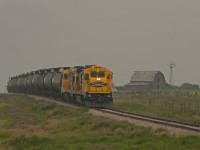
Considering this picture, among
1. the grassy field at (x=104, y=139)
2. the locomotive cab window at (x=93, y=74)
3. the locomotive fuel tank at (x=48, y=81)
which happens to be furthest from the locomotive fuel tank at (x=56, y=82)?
the grassy field at (x=104, y=139)

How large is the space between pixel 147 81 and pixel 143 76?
4482 millimetres

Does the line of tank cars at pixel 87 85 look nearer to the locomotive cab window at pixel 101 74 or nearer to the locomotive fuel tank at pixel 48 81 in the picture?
the locomotive cab window at pixel 101 74

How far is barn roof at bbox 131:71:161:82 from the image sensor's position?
130375mm

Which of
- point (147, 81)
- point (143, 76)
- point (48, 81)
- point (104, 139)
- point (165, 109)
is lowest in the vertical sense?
point (104, 139)

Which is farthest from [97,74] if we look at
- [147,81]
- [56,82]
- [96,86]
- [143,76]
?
[143,76]

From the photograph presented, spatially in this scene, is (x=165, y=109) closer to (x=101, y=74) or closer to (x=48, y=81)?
(x=101, y=74)

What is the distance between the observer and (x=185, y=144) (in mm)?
16781

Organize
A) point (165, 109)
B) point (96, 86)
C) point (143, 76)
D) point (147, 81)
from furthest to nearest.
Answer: point (143, 76) < point (147, 81) < point (165, 109) < point (96, 86)

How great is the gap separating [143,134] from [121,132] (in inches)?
73.6

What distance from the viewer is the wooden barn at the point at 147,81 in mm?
129625

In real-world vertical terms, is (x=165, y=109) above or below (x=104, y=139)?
above

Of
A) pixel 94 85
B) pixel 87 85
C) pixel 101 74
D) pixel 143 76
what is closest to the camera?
pixel 87 85

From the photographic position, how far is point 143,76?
440ft

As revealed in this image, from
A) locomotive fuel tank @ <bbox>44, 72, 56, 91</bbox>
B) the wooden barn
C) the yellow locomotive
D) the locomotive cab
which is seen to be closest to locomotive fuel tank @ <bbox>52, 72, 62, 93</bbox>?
locomotive fuel tank @ <bbox>44, 72, 56, 91</bbox>
